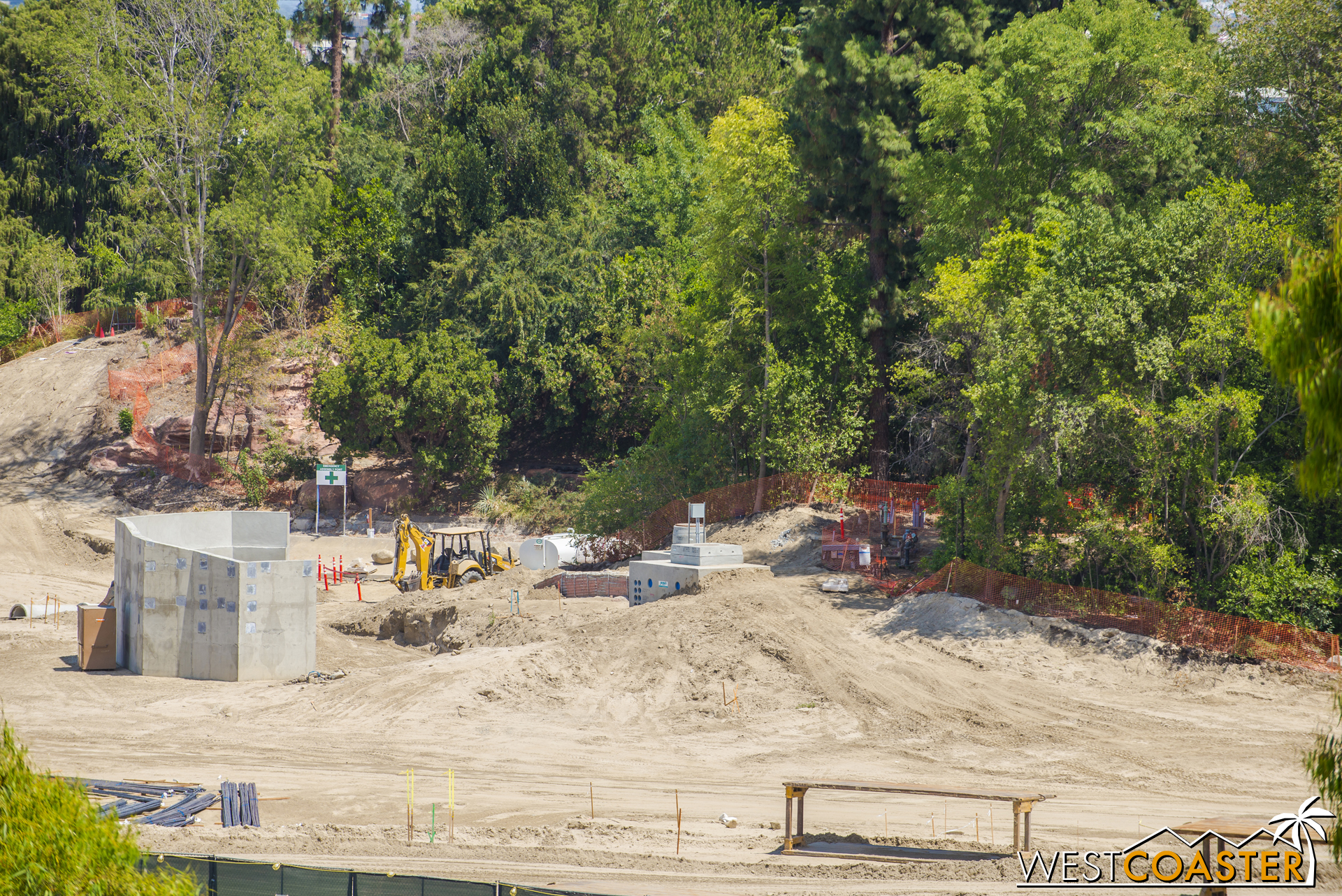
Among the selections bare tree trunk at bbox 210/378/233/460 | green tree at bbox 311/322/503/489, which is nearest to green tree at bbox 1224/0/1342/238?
green tree at bbox 311/322/503/489

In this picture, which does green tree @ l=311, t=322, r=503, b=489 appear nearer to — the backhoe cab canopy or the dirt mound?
the backhoe cab canopy

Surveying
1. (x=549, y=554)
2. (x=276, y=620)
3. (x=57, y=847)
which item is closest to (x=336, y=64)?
(x=549, y=554)

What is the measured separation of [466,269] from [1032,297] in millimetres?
31341

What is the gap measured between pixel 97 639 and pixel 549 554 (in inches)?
558

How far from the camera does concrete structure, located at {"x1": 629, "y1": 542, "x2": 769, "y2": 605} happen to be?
3058cm

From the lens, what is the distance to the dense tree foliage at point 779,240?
26297mm

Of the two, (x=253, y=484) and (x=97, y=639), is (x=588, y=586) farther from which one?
(x=253, y=484)

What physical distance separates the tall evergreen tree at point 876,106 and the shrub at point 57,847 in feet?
109

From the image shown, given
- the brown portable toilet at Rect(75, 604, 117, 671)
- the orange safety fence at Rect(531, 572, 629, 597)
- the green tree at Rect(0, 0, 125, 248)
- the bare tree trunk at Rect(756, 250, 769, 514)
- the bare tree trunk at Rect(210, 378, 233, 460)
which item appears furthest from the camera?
the green tree at Rect(0, 0, 125, 248)

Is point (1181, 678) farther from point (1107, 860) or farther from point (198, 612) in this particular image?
point (198, 612)

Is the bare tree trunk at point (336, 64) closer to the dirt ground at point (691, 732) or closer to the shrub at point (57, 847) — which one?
the dirt ground at point (691, 732)

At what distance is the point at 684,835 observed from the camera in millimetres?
16672

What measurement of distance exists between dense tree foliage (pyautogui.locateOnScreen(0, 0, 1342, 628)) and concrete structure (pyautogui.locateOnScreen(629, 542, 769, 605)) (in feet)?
19.4

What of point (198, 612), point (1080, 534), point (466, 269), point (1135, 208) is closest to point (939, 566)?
point (1080, 534)
